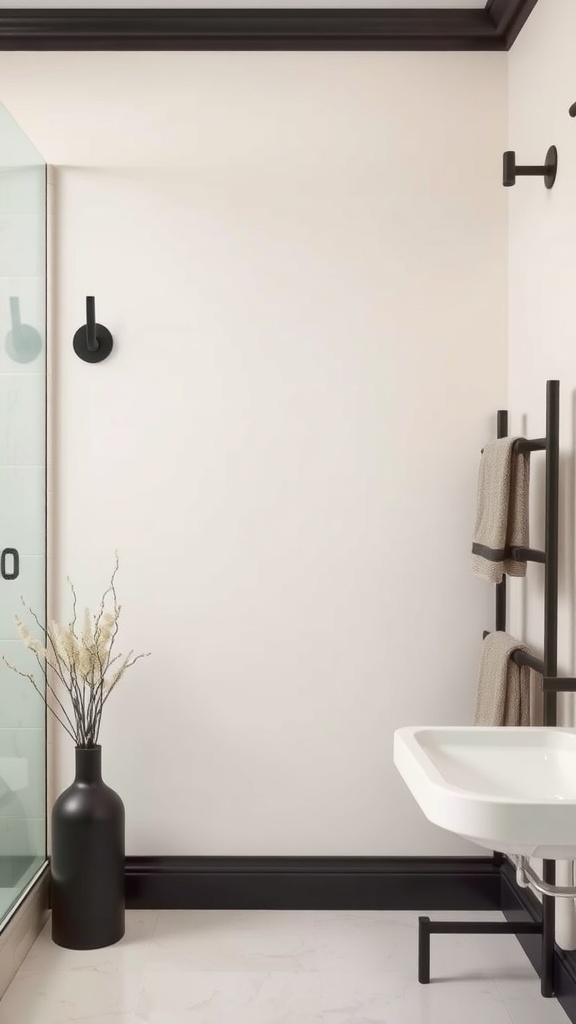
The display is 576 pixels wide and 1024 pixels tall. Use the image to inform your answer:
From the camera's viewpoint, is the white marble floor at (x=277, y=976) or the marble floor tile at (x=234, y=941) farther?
the marble floor tile at (x=234, y=941)

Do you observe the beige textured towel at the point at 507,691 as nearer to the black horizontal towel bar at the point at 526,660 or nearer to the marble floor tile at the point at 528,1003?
the black horizontal towel bar at the point at 526,660

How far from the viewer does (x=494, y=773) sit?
6.07 feet

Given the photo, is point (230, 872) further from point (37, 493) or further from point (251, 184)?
point (251, 184)

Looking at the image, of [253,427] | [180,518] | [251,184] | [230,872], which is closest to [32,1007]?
[230,872]

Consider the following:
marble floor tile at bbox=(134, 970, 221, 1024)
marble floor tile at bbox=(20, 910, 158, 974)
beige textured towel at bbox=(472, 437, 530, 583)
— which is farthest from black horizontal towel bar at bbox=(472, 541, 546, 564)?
marble floor tile at bbox=(20, 910, 158, 974)

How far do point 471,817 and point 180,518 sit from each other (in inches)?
55.2

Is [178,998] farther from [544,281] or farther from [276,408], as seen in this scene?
[544,281]

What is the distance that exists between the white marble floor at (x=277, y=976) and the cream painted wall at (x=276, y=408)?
24 cm

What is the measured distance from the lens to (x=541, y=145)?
2320 millimetres

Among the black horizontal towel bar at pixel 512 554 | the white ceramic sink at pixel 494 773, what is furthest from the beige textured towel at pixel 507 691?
the white ceramic sink at pixel 494 773

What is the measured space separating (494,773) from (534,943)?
720 mm

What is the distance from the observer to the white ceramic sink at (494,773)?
146 centimetres

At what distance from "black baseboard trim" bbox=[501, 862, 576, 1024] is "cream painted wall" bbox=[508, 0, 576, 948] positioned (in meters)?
0.05

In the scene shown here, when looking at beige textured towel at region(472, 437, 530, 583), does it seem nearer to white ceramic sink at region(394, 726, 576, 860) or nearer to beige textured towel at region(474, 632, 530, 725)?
beige textured towel at region(474, 632, 530, 725)
